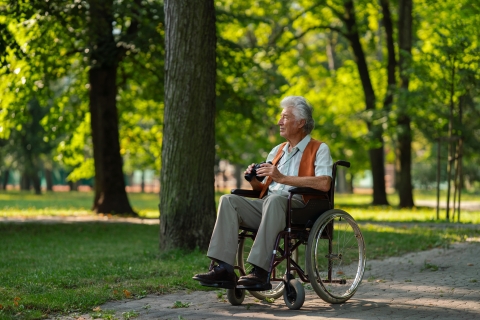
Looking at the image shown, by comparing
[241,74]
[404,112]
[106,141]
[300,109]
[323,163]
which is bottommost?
[323,163]

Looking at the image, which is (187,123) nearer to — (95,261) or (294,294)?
(95,261)

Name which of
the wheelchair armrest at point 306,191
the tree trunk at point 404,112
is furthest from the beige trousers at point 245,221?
the tree trunk at point 404,112

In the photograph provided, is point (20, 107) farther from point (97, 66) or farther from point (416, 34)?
point (416, 34)

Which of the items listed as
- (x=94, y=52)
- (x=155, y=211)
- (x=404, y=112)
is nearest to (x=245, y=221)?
(x=94, y=52)

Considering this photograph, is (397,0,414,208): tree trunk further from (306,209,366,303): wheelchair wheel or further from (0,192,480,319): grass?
(306,209,366,303): wheelchair wheel

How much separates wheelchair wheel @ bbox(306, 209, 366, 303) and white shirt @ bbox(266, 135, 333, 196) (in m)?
0.35

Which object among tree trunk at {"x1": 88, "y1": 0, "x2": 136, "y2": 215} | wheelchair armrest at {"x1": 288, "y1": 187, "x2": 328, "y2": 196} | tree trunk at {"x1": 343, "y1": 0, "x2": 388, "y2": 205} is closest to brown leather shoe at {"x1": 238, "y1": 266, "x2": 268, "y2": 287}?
wheelchair armrest at {"x1": 288, "y1": 187, "x2": 328, "y2": 196}

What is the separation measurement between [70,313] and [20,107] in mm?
11478

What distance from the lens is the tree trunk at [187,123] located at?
9.01 meters

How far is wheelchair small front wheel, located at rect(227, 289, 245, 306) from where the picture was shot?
19.3 feet

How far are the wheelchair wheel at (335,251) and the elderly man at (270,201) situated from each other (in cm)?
26

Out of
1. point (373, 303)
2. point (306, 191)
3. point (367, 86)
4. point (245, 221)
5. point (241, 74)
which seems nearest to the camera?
point (306, 191)

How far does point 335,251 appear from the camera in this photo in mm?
6301

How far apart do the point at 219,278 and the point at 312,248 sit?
0.71 m
